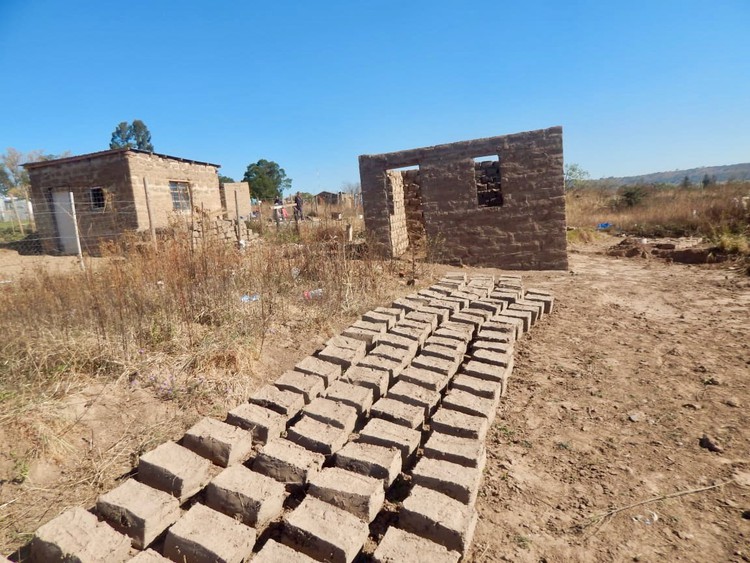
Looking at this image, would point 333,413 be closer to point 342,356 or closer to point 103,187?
point 342,356

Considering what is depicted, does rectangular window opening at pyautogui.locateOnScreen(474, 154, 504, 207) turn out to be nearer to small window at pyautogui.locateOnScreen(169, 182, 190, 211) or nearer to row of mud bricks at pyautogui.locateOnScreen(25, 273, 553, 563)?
row of mud bricks at pyautogui.locateOnScreen(25, 273, 553, 563)

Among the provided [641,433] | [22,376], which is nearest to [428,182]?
[641,433]

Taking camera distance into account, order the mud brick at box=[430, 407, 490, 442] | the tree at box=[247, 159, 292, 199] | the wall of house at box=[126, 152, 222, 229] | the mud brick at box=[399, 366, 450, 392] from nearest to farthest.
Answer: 1. the mud brick at box=[430, 407, 490, 442]
2. the mud brick at box=[399, 366, 450, 392]
3. the wall of house at box=[126, 152, 222, 229]
4. the tree at box=[247, 159, 292, 199]

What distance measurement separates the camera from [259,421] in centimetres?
259

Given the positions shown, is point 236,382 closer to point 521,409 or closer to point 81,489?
point 81,489

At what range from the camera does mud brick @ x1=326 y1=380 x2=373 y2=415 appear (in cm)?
280

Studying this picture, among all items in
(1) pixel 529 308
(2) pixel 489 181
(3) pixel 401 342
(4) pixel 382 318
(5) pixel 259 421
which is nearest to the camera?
(5) pixel 259 421

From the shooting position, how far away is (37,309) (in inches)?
139

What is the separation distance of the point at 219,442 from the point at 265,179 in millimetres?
33650

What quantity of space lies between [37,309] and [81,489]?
199 cm

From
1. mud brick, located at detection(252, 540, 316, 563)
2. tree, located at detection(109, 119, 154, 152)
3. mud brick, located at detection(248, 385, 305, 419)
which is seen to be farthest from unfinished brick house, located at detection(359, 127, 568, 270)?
tree, located at detection(109, 119, 154, 152)

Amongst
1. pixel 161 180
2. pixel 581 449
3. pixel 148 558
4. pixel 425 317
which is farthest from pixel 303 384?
pixel 161 180

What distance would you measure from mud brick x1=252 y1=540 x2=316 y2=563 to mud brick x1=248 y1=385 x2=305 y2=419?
3.28 feet

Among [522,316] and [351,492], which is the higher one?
[522,316]
